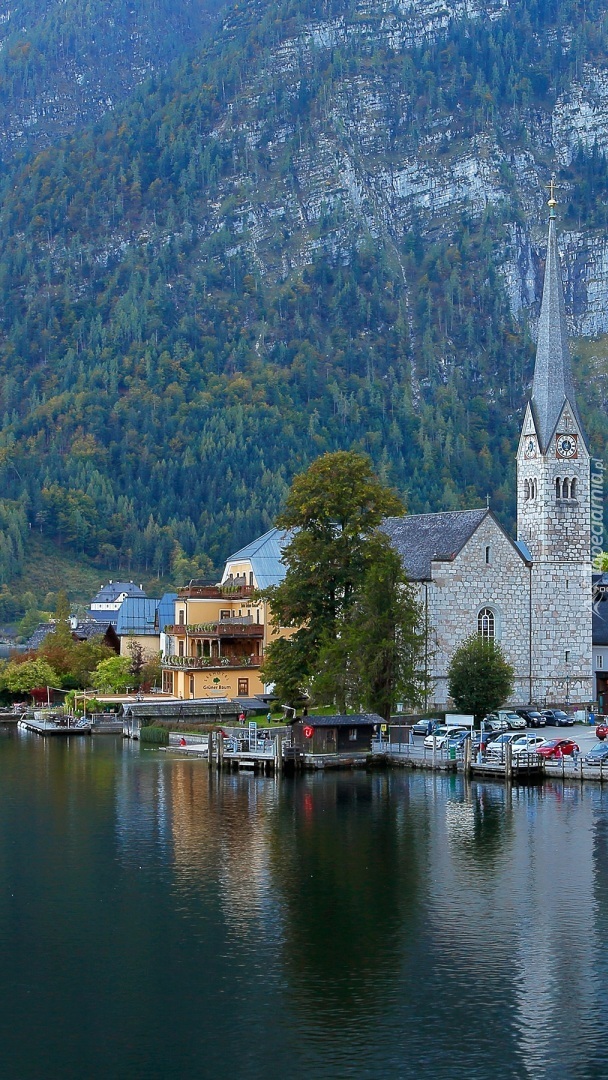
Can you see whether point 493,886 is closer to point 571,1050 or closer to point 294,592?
point 571,1050

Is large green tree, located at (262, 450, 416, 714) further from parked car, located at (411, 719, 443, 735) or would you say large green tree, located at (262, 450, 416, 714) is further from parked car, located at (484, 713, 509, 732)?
parked car, located at (484, 713, 509, 732)

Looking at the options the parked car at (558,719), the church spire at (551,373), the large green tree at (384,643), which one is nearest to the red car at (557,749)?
the large green tree at (384,643)

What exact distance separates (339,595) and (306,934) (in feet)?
136

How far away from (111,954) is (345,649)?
3757 cm

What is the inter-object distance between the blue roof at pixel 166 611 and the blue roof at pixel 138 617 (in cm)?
47

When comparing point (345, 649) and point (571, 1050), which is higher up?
point (345, 649)

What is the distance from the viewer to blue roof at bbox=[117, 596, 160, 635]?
11425cm

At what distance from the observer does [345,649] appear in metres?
73.6

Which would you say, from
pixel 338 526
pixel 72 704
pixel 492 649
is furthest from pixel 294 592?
pixel 72 704

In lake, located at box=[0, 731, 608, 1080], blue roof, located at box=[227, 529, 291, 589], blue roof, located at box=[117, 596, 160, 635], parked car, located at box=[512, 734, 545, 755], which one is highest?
blue roof, located at box=[227, 529, 291, 589]

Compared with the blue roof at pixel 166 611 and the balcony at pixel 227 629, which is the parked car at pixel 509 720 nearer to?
the balcony at pixel 227 629

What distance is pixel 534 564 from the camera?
283ft

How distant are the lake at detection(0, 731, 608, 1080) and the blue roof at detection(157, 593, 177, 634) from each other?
52.7m

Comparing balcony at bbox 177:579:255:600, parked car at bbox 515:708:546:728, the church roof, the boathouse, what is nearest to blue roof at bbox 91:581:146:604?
balcony at bbox 177:579:255:600
